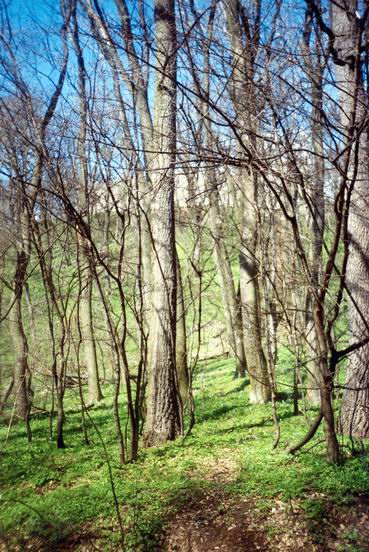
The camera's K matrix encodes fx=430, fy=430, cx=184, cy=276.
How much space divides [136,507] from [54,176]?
3.27m

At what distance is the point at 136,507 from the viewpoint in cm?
385

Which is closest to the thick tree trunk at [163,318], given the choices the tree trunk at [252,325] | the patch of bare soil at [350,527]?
the tree trunk at [252,325]

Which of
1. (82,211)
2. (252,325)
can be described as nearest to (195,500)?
(82,211)

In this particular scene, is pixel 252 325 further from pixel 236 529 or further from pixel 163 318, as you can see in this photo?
pixel 236 529

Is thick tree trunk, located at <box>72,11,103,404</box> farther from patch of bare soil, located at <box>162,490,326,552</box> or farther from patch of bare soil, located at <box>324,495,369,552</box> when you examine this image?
patch of bare soil, located at <box>324,495,369,552</box>

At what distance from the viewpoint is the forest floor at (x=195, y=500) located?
134 inches

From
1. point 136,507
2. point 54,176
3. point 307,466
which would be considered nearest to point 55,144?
point 54,176

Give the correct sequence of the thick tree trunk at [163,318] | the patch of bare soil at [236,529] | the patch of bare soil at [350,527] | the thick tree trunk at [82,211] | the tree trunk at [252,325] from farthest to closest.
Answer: the tree trunk at [252,325] → the thick tree trunk at [163,318] → the thick tree trunk at [82,211] → the patch of bare soil at [236,529] → the patch of bare soil at [350,527]

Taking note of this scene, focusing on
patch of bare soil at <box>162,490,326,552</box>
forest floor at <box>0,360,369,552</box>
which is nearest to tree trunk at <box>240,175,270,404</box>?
forest floor at <box>0,360,369,552</box>

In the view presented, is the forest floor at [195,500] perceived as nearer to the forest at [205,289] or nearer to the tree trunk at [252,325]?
the forest at [205,289]

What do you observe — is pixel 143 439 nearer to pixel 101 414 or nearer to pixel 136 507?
pixel 136 507

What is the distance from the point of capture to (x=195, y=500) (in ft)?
12.8

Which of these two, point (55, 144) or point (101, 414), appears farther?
point (101, 414)

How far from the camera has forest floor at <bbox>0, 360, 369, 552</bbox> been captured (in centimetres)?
340
